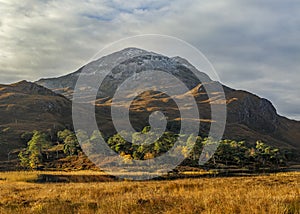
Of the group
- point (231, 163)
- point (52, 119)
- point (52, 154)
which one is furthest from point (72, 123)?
point (231, 163)

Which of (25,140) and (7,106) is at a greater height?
(7,106)

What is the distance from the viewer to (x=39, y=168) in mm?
83875

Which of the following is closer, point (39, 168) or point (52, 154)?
point (39, 168)

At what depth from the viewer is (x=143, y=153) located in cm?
8088

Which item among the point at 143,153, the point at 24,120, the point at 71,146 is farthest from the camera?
the point at 24,120

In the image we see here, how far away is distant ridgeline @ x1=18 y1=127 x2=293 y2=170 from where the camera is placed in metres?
80.6

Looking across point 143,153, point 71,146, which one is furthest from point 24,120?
point 143,153

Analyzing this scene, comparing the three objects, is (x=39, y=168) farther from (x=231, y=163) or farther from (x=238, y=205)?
(x=238, y=205)

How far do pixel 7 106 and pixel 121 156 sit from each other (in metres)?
124

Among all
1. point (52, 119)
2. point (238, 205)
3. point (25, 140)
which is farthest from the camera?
point (52, 119)

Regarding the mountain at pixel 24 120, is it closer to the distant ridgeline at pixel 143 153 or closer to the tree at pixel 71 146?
the tree at pixel 71 146

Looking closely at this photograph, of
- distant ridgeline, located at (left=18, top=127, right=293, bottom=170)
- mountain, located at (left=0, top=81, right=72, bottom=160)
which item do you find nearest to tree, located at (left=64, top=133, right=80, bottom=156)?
distant ridgeline, located at (left=18, top=127, right=293, bottom=170)

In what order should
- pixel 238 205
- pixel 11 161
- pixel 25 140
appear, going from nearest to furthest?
pixel 238 205 < pixel 11 161 < pixel 25 140

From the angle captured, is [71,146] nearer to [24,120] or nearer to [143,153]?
[143,153]
